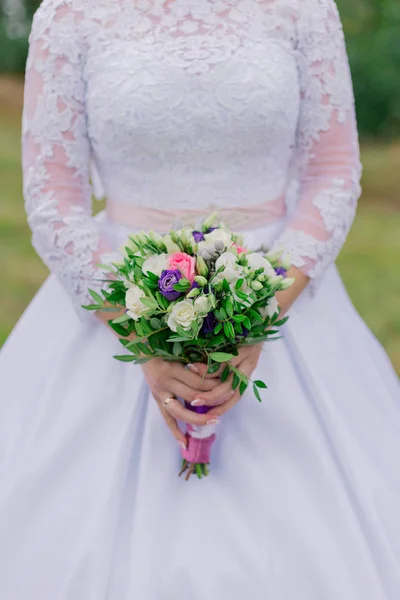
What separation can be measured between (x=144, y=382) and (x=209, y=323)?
0.57 meters

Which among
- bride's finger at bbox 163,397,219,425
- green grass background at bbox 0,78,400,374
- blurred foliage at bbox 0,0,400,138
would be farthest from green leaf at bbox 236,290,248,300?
blurred foliage at bbox 0,0,400,138

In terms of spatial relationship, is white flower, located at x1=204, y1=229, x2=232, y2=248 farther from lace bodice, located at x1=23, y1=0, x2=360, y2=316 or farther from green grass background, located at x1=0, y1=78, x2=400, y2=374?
green grass background, located at x1=0, y1=78, x2=400, y2=374

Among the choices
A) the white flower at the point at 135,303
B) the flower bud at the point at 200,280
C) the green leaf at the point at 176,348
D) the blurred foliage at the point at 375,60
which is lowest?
the blurred foliage at the point at 375,60

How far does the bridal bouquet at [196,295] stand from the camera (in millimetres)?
1897

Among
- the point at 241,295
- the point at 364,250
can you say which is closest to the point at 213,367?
the point at 241,295

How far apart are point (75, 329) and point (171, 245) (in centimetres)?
75

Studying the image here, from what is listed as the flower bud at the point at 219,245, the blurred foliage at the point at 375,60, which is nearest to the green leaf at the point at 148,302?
the flower bud at the point at 219,245

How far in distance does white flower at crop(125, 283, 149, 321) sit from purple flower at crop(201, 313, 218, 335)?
145 millimetres

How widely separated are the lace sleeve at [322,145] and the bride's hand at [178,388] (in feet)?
1.76

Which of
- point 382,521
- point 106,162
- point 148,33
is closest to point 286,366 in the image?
point 382,521

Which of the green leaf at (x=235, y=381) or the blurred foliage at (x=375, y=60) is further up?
the green leaf at (x=235, y=381)

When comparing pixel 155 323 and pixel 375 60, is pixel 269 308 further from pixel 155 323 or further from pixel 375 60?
pixel 375 60

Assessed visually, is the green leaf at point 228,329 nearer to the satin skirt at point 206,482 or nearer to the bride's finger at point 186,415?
the bride's finger at point 186,415

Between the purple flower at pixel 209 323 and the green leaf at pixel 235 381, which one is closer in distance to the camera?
the purple flower at pixel 209 323
